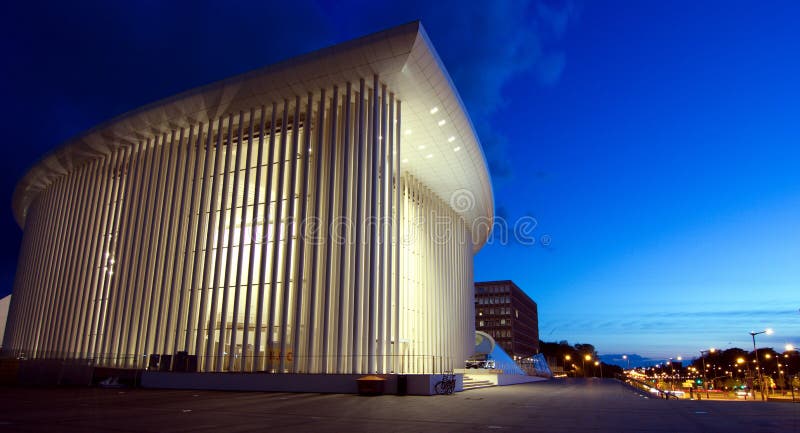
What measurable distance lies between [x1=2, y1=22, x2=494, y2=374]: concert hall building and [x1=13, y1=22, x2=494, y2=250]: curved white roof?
129 millimetres

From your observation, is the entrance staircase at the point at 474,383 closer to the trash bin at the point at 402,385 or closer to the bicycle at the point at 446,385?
the bicycle at the point at 446,385

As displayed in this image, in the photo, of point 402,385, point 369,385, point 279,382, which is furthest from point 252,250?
point 402,385

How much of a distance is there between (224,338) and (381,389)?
10948mm

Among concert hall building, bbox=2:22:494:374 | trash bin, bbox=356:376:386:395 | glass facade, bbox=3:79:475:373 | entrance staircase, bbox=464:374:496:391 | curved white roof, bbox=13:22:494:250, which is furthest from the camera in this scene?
entrance staircase, bbox=464:374:496:391

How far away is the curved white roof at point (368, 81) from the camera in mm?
27281

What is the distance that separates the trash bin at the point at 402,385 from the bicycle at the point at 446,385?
1.38 meters

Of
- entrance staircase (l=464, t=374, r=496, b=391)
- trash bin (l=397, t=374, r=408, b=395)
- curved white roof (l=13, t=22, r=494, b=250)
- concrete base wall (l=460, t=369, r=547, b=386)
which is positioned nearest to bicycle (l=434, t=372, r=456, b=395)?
trash bin (l=397, t=374, r=408, b=395)

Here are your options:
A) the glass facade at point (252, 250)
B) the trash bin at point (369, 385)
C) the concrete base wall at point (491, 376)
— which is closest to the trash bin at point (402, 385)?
the trash bin at point (369, 385)

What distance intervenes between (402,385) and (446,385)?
2.14 m

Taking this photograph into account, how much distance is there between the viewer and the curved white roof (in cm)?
2728

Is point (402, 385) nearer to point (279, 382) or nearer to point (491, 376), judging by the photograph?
point (279, 382)

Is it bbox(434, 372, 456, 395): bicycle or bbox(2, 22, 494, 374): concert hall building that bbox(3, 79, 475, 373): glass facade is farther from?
bbox(434, 372, 456, 395): bicycle

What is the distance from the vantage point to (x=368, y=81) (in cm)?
2911

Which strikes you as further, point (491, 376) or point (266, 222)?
point (491, 376)
